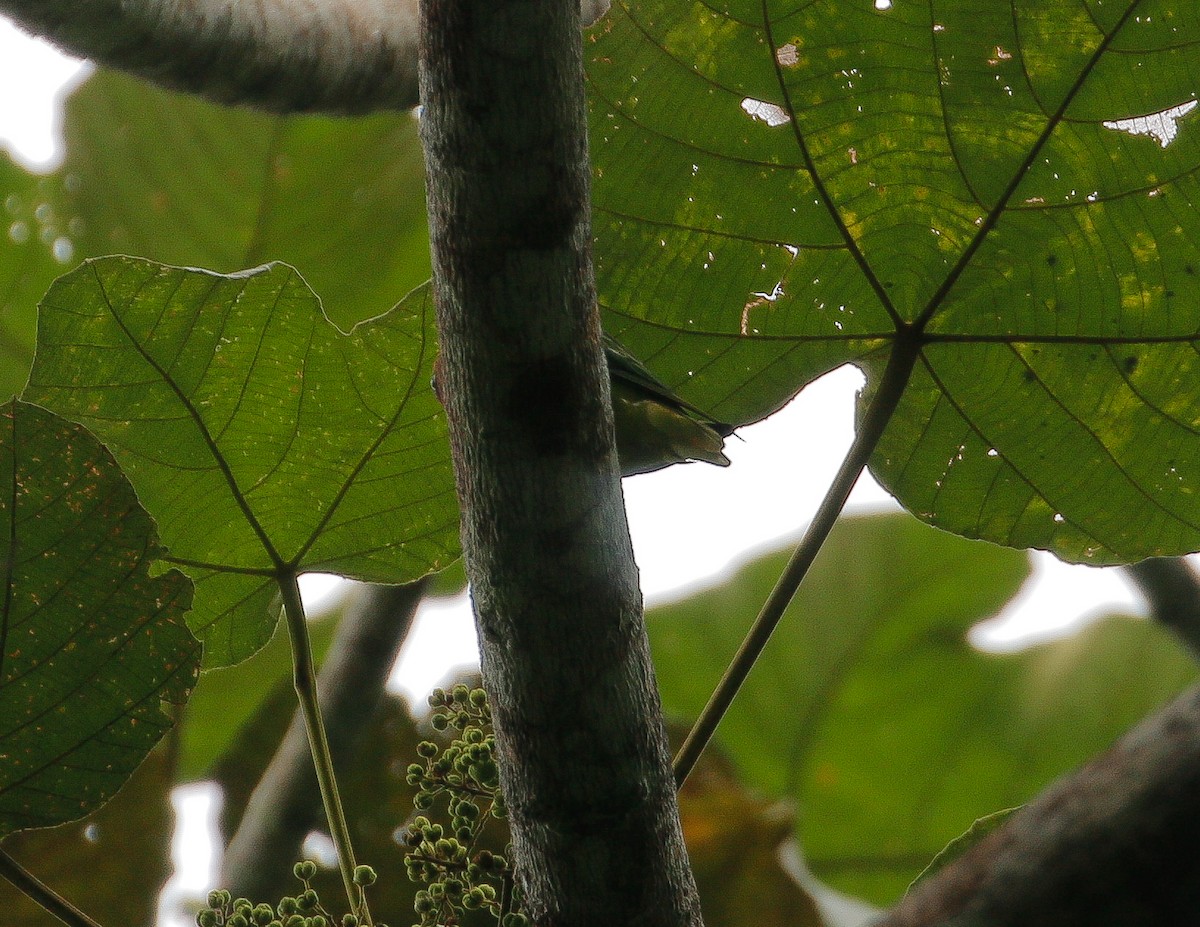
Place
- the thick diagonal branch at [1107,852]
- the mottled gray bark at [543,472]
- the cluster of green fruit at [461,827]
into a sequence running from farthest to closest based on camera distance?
the cluster of green fruit at [461,827]
the mottled gray bark at [543,472]
the thick diagonal branch at [1107,852]

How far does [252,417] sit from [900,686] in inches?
58.1

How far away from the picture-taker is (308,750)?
6.14ft

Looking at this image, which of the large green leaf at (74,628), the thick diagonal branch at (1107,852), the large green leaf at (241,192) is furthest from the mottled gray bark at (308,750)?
the thick diagonal branch at (1107,852)

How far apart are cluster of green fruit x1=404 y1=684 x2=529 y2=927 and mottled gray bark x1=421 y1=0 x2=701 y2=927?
0.38ft

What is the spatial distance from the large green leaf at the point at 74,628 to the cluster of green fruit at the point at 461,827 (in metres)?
0.25

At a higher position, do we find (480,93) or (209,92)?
(209,92)

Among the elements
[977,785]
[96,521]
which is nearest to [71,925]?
[96,521]

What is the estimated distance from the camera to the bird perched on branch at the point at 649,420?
1187 millimetres

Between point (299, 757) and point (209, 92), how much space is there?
40.8 inches

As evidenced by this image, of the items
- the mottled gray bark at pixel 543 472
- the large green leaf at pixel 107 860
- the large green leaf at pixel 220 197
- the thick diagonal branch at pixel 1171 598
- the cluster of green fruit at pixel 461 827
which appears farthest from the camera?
the large green leaf at pixel 220 197

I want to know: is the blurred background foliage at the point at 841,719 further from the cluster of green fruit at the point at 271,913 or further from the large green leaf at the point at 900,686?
the cluster of green fruit at the point at 271,913

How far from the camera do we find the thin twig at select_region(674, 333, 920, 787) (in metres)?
1.02

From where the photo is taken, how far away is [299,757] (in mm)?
1876

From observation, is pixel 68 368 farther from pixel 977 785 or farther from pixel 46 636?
pixel 977 785
